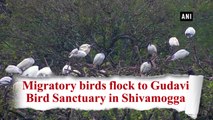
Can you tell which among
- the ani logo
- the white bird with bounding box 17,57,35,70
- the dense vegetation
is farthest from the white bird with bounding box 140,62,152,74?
the ani logo

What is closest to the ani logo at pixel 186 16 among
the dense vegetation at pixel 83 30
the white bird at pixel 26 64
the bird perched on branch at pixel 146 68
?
the dense vegetation at pixel 83 30

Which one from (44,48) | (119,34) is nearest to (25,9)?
(44,48)

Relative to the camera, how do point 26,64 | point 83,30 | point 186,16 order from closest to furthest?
point 26,64, point 83,30, point 186,16

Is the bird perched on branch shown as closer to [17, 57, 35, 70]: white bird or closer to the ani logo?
[17, 57, 35, 70]: white bird

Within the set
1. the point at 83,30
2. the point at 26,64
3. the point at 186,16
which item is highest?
the point at 186,16

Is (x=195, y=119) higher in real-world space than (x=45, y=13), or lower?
lower

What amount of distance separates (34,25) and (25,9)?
0.53 metres

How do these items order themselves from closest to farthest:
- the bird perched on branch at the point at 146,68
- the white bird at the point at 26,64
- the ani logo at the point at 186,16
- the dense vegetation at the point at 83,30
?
the bird perched on branch at the point at 146,68 → the white bird at the point at 26,64 → the dense vegetation at the point at 83,30 → the ani logo at the point at 186,16

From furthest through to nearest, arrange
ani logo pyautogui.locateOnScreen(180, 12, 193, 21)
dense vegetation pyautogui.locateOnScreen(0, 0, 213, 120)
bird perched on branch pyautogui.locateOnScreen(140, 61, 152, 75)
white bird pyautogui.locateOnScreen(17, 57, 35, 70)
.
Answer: ani logo pyautogui.locateOnScreen(180, 12, 193, 21) < dense vegetation pyautogui.locateOnScreen(0, 0, 213, 120) < white bird pyautogui.locateOnScreen(17, 57, 35, 70) < bird perched on branch pyautogui.locateOnScreen(140, 61, 152, 75)

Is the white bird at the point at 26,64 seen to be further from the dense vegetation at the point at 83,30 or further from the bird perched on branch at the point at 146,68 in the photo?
the dense vegetation at the point at 83,30

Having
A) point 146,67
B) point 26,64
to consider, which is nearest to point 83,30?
point 26,64

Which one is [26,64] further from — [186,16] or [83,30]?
[186,16]

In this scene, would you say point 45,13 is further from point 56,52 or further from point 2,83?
point 2,83

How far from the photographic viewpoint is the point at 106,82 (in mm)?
4812
